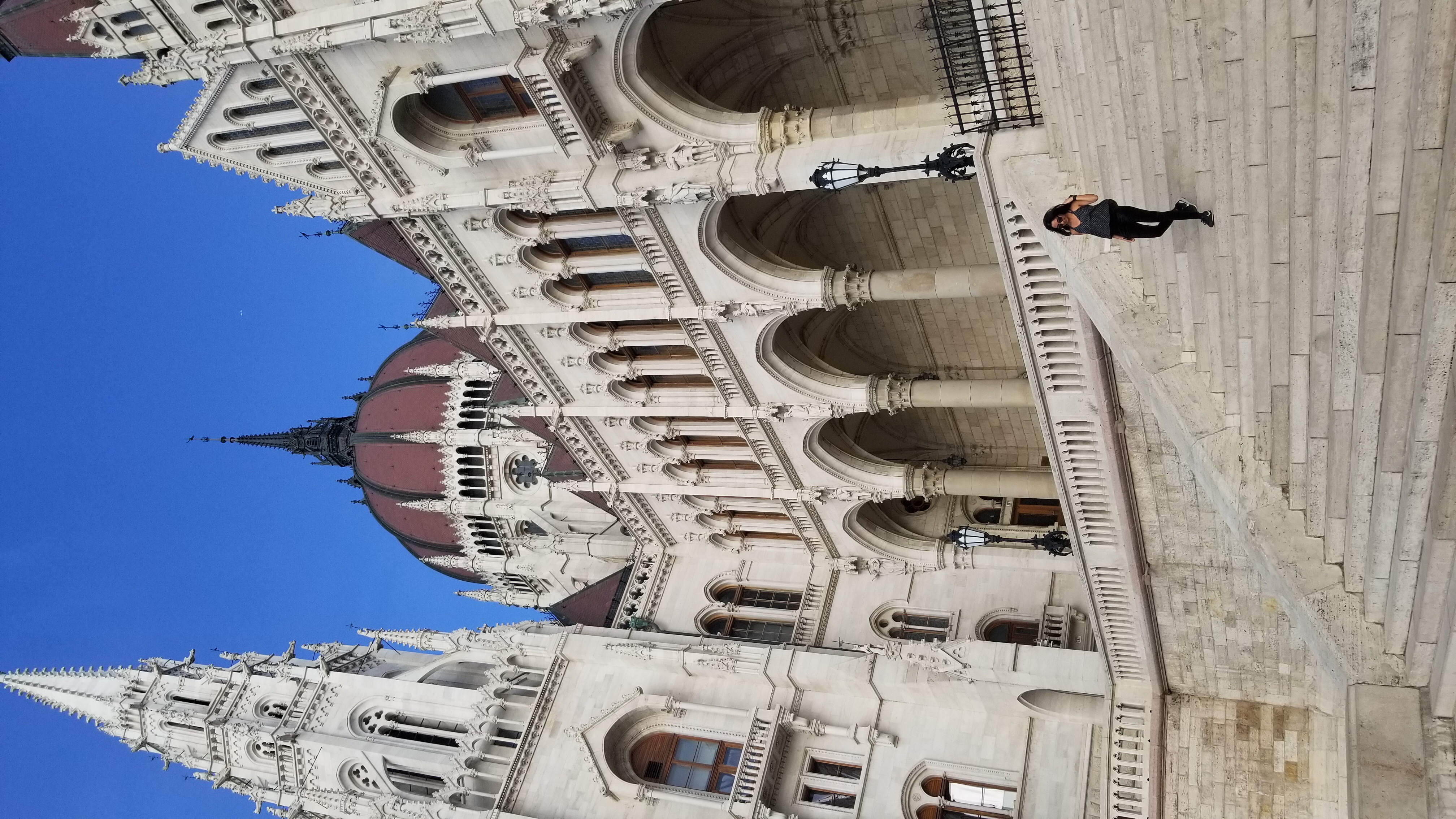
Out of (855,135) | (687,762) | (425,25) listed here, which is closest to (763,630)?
(687,762)

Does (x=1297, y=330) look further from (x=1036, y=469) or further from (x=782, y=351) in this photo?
(x=1036, y=469)

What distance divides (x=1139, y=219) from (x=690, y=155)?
11882 millimetres

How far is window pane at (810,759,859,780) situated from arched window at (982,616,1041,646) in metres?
4.87

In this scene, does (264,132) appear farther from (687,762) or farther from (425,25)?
(687,762)

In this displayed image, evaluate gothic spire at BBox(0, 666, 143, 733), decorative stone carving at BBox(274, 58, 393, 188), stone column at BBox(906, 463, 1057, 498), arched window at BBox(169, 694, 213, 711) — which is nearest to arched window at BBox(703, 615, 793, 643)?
stone column at BBox(906, 463, 1057, 498)

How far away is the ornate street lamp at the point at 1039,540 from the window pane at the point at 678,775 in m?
9.57

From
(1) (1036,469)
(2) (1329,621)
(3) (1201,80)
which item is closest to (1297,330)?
(3) (1201,80)

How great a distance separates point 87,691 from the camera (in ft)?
138

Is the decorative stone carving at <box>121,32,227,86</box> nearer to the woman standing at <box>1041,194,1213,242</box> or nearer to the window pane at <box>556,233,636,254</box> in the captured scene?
the window pane at <box>556,233,636,254</box>

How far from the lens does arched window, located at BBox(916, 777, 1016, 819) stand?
84.2 ft

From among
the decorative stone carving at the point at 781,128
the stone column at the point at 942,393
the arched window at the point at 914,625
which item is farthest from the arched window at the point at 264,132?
the arched window at the point at 914,625

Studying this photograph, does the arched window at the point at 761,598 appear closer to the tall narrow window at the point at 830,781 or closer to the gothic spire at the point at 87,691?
the tall narrow window at the point at 830,781

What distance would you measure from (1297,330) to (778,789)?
19783mm

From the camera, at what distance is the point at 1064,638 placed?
27.1m
